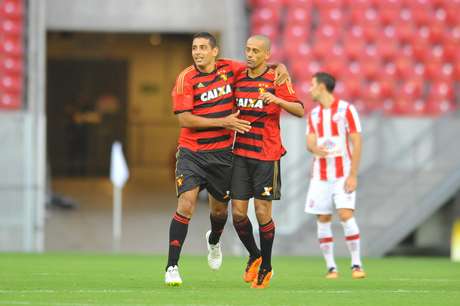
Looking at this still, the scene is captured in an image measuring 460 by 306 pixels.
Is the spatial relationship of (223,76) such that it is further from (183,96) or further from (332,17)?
(332,17)

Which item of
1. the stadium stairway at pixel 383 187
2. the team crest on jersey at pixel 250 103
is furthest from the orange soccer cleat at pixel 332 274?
the stadium stairway at pixel 383 187

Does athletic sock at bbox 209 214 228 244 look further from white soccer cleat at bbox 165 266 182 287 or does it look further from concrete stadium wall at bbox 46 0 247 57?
concrete stadium wall at bbox 46 0 247 57

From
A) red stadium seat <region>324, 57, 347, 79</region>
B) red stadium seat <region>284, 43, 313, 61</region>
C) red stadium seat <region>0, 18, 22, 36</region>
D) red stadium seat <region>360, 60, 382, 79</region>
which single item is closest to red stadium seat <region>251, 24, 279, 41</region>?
red stadium seat <region>284, 43, 313, 61</region>

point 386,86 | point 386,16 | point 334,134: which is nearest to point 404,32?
point 386,16

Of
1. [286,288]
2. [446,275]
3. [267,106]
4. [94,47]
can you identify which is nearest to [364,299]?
[286,288]

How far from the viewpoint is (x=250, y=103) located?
8.41 m

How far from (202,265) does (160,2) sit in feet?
28.5

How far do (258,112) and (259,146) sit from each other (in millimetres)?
249

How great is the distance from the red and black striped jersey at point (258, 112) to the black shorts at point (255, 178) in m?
0.05

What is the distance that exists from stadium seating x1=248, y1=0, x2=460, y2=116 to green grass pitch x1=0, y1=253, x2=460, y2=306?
264 inches

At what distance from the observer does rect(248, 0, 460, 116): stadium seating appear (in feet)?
61.7

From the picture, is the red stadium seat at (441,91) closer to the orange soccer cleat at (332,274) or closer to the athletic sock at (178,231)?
the orange soccer cleat at (332,274)

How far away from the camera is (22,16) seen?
761 inches

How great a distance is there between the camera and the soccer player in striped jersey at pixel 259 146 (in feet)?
27.6
